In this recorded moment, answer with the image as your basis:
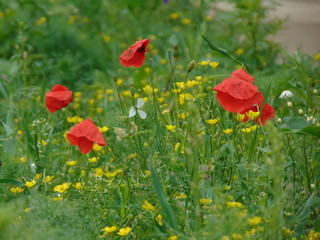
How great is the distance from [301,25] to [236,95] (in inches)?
155

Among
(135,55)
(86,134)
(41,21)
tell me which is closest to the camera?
(86,134)

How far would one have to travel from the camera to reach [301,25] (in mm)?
5672

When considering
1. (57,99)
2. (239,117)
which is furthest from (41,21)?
(239,117)

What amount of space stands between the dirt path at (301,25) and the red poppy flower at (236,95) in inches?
106

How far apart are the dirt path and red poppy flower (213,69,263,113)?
8.87 feet

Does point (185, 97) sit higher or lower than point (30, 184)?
higher

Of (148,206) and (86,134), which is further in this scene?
(86,134)

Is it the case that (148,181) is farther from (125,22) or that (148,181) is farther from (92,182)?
(125,22)

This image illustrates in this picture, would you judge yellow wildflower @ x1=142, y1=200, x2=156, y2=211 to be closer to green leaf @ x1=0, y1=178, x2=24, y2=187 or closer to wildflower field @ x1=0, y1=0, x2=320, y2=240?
wildflower field @ x1=0, y1=0, x2=320, y2=240

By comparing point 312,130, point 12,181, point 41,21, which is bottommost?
point 41,21

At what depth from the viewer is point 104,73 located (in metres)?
4.00

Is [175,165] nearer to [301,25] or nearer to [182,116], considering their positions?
[182,116]

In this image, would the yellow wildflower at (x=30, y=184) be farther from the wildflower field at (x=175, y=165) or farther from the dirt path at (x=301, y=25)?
the dirt path at (x=301, y=25)

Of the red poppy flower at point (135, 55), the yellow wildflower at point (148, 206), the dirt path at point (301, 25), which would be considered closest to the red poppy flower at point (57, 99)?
the red poppy flower at point (135, 55)
